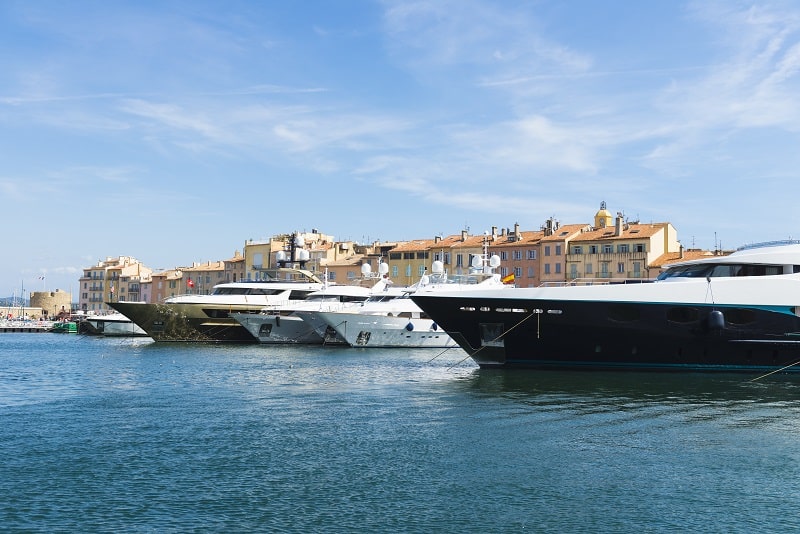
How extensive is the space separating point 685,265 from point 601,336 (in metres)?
5.31

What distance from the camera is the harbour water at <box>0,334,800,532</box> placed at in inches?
539

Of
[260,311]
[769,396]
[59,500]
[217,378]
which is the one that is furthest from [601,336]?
[260,311]

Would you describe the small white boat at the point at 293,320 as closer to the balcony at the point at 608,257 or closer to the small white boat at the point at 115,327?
the small white boat at the point at 115,327

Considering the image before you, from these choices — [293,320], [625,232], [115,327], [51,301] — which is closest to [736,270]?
[293,320]

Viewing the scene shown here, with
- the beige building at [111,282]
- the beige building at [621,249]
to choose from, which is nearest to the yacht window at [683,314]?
the beige building at [621,249]

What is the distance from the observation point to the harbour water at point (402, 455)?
44.9 feet

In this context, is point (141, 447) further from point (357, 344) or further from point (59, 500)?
point (357, 344)

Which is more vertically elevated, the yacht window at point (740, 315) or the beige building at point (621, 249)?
the beige building at point (621, 249)

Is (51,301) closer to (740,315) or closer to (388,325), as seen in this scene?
(388,325)

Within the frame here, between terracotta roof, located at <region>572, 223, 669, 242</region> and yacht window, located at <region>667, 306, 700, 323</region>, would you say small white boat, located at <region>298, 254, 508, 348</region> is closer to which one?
yacht window, located at <region>667, 306, 700, 323</region>

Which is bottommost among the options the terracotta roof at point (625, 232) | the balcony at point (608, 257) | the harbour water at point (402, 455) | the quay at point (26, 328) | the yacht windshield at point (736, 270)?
the harbour water at point (402, 455)

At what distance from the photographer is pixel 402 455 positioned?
18.1 m

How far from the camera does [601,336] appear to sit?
34.6 meters

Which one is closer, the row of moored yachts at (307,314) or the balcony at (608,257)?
the row of moored yachts at (307,314)
